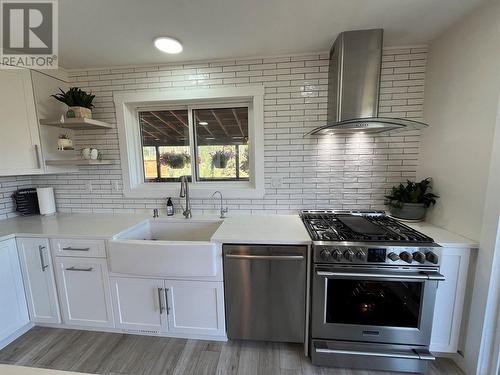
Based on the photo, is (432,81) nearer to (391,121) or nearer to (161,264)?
(391,121)

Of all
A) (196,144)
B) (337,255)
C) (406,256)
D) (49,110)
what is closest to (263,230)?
(337,255)

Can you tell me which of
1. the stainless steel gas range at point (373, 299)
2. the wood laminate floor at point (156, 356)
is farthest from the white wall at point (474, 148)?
the wood laminate floor at point (156, 356)

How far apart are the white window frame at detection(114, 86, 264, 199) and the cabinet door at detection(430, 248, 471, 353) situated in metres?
1.53

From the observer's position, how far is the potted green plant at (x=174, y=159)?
2422 millimetres

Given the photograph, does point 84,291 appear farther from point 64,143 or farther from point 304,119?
point 304,119

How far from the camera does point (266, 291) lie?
163 cm

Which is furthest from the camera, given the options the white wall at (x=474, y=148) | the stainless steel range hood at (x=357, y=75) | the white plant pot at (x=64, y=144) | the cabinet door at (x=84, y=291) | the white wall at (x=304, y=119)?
the white plant pot at (x=64, y=144)

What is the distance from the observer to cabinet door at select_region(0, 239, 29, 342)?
1.72 metres

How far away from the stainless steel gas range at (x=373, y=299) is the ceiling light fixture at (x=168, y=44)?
6.20 feet

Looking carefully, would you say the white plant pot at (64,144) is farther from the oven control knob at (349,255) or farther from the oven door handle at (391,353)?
the oven door handle at (391,353)

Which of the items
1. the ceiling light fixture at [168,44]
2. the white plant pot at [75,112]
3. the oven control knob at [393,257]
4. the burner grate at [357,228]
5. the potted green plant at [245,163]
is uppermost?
the ceiling light fixture at [168,44]

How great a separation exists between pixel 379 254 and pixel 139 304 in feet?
6.15

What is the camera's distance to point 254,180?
2.24 meters

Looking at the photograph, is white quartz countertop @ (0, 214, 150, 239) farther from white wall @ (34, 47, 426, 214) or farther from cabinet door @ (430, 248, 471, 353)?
cabinet door @ (430, 248, 471, 353)
